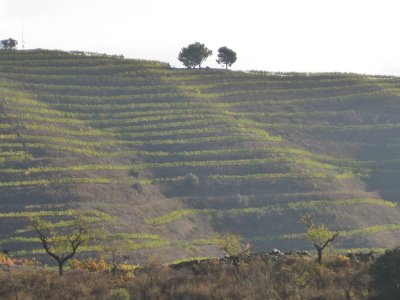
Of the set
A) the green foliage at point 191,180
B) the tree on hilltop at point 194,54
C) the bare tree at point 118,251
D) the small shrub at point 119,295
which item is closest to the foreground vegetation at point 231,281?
the small shrub at point 119,295

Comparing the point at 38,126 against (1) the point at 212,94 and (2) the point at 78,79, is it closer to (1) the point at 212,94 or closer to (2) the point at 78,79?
(2) the point at 78,79

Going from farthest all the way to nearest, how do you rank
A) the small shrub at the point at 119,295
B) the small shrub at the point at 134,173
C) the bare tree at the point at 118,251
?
the small shrub at the point at 134,173 < the bare tree at the point at 118,251 < the small shrub at the point at 119,295

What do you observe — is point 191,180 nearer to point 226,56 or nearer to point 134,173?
point 134,173

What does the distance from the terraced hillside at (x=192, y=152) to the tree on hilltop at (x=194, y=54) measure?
3.07 metres

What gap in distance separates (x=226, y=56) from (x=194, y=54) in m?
6.70

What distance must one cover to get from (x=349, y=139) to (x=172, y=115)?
22.4 m

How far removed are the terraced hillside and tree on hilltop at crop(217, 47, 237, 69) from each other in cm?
663

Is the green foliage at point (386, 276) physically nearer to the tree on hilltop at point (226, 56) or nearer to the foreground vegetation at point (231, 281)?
the foreground vegetation at point (231, 281)

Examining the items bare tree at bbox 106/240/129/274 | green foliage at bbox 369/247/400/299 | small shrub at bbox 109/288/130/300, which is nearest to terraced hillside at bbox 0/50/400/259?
bare tree at bbox 106/240/129/274

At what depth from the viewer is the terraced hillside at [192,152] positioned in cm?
6644

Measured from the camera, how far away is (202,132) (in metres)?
86.1

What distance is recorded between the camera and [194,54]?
112 m

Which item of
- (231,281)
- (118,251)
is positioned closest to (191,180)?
(118,251)

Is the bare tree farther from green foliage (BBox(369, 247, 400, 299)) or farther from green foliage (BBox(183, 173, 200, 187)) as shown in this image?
green foliage (BBox(369, 247, 400, 299))
